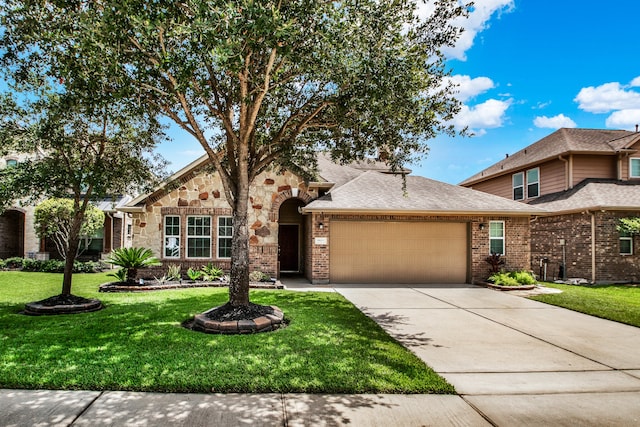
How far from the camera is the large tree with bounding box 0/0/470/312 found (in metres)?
5.38

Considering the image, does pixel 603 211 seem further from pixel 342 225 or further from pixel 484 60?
pixel 342 225

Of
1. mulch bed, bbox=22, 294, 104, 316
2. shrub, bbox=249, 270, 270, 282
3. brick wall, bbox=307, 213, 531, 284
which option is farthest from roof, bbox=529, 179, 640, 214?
mulch bed, bbox=22, 294, 104, 316

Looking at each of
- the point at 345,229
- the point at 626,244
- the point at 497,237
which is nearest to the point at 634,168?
the point at 626,244

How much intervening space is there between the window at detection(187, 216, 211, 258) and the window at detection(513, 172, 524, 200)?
15.9 metres

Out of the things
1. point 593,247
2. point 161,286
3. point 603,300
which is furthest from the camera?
point 593,247

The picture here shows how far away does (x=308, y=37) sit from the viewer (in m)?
Result: 6.48

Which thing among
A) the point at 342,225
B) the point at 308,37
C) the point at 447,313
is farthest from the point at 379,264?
the point at 308,37

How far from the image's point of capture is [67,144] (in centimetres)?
804

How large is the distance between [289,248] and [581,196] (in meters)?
12.3

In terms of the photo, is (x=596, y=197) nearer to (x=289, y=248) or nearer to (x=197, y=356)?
(x=289, y=248)

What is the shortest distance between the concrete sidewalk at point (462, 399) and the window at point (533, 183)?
13.1 meters

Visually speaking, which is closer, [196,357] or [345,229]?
[196,357]

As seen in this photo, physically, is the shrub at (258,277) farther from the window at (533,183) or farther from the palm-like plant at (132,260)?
the window at (533,183)

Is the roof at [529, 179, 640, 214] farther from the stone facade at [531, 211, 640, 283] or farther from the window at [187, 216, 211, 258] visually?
the window at [187, 216, 211, 258]
